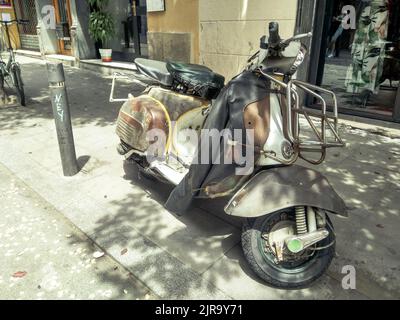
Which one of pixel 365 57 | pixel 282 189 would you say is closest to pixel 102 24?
pixel 365 57

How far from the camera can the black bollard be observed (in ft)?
12.4

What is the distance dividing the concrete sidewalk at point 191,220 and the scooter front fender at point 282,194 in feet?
1.96

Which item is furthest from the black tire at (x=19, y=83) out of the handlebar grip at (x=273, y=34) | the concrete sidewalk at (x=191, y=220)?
the handlebar grip at (x=273, y=34)

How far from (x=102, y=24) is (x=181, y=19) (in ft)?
14.6

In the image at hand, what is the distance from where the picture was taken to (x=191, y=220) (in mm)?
3281

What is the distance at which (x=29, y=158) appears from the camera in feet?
15.4

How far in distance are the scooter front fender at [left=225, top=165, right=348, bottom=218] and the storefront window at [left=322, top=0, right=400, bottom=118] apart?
174 inches

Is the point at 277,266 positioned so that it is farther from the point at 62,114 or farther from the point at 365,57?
the point at 365,57

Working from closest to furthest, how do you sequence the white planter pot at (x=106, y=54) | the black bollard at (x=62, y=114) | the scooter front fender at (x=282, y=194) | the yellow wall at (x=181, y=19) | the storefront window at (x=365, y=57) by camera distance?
1. the scooter front fender at (x=282, y=194)
2. the black bollard at (x=62, y=114)
3. the storefront window at (x=365, y=57)
4. the yellow wall at (x=181, y=19)
5. the white planter pot at (x=106, y=54)

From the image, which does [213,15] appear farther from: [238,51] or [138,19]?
[138,19]

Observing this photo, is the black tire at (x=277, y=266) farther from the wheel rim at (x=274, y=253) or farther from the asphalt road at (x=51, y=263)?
the asphalt road at (x=51, y=263)

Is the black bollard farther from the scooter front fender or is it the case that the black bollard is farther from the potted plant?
the potted plant

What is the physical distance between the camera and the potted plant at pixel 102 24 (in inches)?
443
